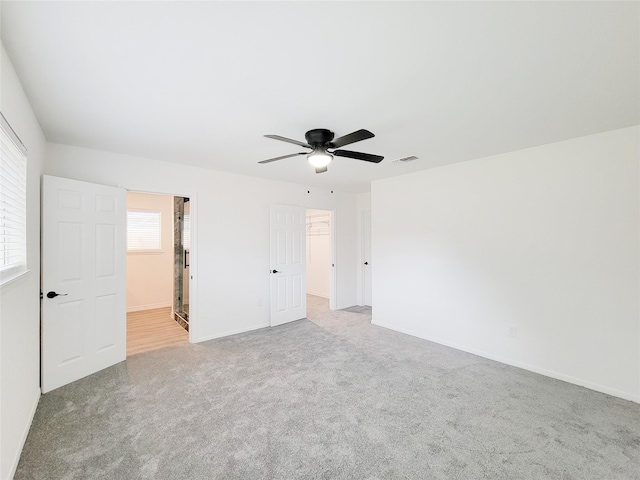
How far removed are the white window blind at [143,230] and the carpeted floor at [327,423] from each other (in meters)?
3.04

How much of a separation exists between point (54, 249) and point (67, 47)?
2.07 m

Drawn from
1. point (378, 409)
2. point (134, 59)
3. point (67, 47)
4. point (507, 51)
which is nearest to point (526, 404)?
point (378, 409)

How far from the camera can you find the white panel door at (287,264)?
4820 millimetres

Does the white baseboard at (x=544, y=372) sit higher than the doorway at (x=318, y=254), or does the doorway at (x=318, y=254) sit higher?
the doorway at (x=318, y=254)

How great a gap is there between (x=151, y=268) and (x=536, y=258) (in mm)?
6499

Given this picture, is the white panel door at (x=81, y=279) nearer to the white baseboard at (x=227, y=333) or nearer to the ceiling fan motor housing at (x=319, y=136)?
the white baseboard at (x=227, y=333)

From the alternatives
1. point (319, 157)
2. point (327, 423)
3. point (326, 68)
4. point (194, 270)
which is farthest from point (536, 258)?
point (194, 270)

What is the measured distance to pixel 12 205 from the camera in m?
1.85

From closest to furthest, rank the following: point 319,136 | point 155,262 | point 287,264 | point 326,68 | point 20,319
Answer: point 326,68
point 20,319
point 319,136
point 287,264
point 155,262

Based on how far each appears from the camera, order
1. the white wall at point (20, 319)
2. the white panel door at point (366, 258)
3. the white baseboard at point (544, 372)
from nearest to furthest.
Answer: the white wall at point (20, 319) → the white baseboard at point (544, 372) → the white panel door at point (366, 258)

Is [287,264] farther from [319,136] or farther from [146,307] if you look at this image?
[146,307]

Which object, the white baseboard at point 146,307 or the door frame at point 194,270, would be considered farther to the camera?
the white baseboard at point 146,307

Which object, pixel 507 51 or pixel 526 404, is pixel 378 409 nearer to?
pixel 526 404

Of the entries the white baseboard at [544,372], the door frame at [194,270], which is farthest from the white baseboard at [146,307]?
the white baseboard at [544,372]
